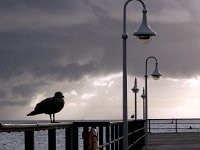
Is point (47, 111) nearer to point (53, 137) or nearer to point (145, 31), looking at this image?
point (53, 137)

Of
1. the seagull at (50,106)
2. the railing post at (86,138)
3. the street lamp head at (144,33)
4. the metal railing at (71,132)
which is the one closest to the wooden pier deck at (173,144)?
the metal railing at (71,132)

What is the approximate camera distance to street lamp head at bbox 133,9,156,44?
18094mm

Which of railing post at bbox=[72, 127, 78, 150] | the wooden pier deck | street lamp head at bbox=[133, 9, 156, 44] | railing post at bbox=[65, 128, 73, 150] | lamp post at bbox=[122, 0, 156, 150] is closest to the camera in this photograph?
railing post at bbox=[65, 128, 73, 150]

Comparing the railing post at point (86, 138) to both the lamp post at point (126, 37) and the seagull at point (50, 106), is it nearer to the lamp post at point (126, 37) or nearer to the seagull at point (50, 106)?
the seagull at point (50, 106)

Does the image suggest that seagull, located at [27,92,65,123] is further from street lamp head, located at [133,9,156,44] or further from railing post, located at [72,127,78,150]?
street lamp head, located at [133,9,156,44]

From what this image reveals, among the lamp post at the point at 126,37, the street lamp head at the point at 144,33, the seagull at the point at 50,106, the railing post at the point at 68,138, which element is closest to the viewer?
the railing post at the point at 68,138

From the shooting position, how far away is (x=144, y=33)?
711 inches

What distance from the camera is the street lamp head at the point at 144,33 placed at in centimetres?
1809

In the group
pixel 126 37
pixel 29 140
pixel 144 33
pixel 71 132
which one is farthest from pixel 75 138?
pixel 144 33

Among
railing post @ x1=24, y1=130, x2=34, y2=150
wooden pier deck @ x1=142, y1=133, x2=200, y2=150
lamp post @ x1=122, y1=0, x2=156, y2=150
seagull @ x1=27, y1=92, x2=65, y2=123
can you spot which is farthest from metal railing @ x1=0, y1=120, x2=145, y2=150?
wooden pier deck @ x1=142, y1=133, x2=200, y2=150

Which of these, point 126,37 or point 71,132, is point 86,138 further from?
point 126,37

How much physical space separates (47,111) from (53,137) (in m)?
2.38

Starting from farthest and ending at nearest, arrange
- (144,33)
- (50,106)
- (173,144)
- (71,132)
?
1. (173,144)
2. (144,33)
3. (50,106)
4. (71,132)

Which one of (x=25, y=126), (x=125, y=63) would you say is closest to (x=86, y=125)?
(x=25, y=126)
